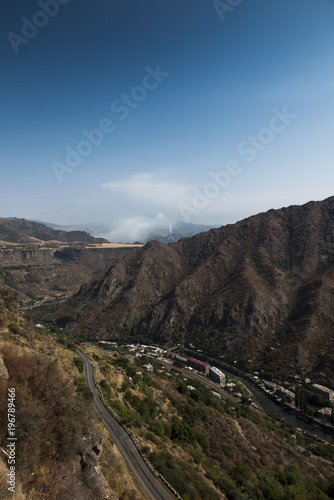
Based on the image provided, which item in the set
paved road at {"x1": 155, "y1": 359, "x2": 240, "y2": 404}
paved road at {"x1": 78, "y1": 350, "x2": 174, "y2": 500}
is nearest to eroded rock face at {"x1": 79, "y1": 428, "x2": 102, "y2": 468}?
paved road at {"x1": 78, "y1": 350, "x2": 174, "y2": 500}

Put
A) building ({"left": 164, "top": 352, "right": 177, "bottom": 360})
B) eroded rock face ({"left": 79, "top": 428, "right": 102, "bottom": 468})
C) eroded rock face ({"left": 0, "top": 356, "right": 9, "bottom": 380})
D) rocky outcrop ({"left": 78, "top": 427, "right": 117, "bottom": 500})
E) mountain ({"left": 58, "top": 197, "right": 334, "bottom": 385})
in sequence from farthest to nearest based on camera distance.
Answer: building ({"left": 164, "top": 352, "right": 177, "bottom": 360}), mountain ({"left": 58, "top": 197, "right": 334, "bottom": 385}), eroded rock face ({"left": 79, "top": 428, "right": 102, "bottom": 468}), rocky outcrop ({"left": 78, "top": 427, "right": 117, "bottom": 500}), eroded rock face ({"left": 0, "top": 356, "right": 9, "bottom": 380})

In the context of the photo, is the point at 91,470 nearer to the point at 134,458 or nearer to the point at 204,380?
the point at 134,458

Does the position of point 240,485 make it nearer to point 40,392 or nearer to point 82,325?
point 40,392

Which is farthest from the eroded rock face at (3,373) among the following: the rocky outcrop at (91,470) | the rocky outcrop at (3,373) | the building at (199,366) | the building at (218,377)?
the building at (199,366)

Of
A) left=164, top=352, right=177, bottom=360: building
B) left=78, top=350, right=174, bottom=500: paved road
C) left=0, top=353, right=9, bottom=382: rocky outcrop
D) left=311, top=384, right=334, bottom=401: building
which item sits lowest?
left=164, top=352, right=177, bottom=360: building

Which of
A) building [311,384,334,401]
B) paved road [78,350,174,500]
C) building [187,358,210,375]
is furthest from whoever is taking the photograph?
building [187,358,210,375]

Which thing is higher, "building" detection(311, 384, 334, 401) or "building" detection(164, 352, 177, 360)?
"building" detection(311, 384, 334, 401)

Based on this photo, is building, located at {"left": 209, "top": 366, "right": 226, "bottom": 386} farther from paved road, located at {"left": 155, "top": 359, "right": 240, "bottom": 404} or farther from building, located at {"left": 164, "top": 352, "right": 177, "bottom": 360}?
building, located at {"left": 164, "top": 352, "right": 177, "bottom": 360}
